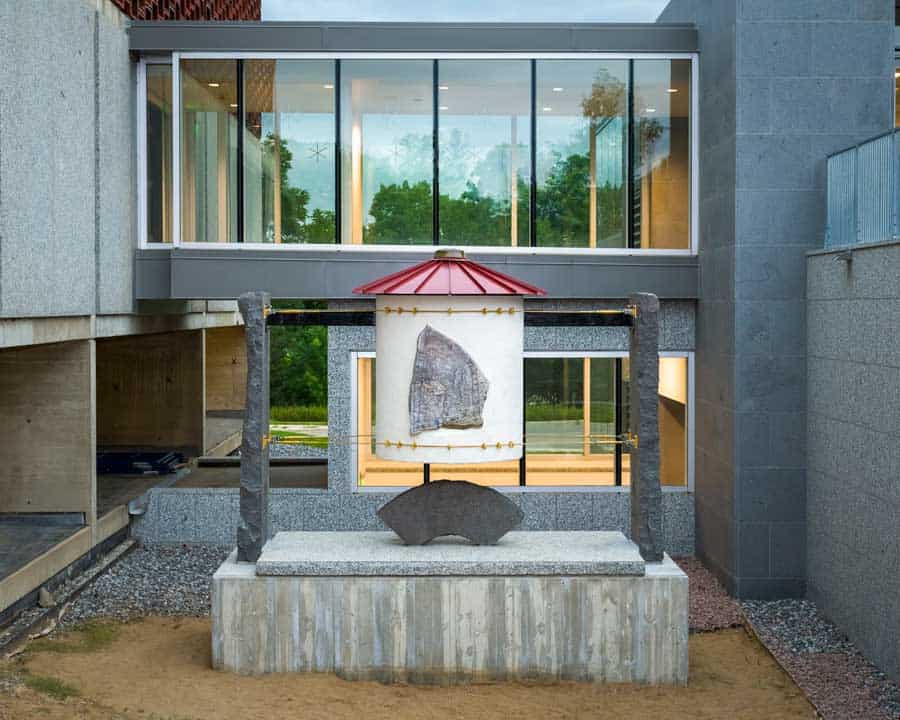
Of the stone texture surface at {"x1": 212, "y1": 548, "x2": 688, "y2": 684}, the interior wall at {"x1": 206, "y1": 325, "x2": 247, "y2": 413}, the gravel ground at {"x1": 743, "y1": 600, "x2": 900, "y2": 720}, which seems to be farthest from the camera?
the interior wall at {"x1": 206, "y1": 325, "x2": 247, "y2": 413}

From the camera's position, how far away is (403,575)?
31.4 ft

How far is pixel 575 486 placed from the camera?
48.5 feet

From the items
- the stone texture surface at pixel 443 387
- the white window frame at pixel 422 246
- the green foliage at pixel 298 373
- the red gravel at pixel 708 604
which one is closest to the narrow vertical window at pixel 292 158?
the white window frame at pixel 422 246

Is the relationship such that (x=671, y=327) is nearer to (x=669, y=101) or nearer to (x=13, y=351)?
(x=669, y=101)

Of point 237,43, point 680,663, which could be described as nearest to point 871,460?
point 680,663

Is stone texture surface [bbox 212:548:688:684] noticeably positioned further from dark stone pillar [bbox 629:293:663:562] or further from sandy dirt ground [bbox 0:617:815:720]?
dark stone pillar [bbox 629:293:663:562]

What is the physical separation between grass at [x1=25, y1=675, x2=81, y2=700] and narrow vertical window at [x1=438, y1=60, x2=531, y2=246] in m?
7.59

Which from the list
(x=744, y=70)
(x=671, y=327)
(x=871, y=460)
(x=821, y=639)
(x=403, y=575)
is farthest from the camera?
(x=671, y=327)

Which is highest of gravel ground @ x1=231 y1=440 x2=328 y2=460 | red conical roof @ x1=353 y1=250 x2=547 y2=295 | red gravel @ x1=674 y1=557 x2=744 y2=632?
red conical roof @ x1=353 y1=250 x2=547 y2=295

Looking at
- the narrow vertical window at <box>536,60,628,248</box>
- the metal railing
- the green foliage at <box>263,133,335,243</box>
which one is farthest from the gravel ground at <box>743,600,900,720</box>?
the green foliage at <box>263,133,335,243</box>

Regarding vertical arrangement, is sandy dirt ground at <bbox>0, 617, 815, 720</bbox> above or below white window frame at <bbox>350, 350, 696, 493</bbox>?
below

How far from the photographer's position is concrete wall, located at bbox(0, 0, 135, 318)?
11.2 meters

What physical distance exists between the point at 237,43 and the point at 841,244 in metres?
7.81

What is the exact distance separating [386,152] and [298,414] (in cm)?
2226
